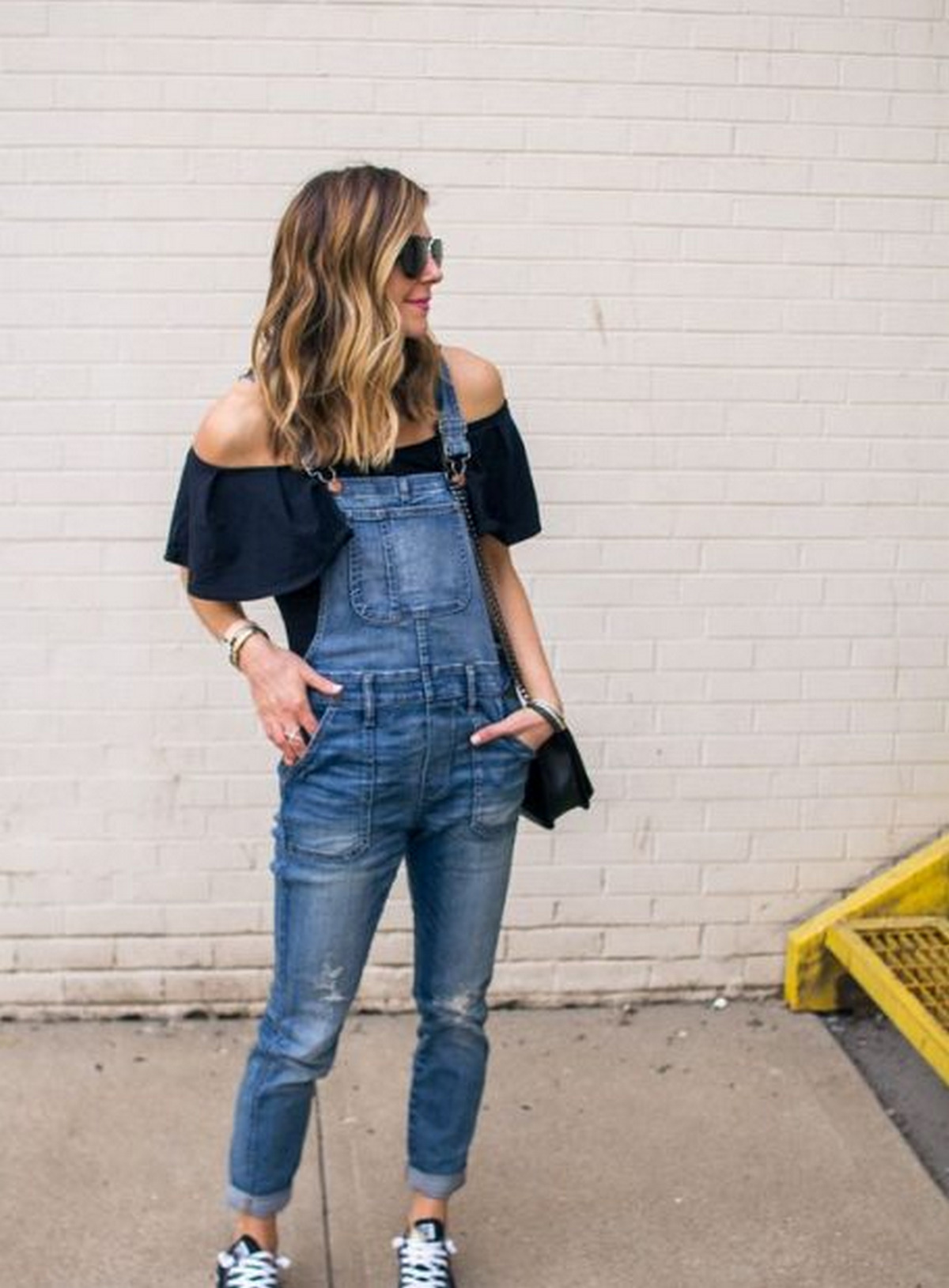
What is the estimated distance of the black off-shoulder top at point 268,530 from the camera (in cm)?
312

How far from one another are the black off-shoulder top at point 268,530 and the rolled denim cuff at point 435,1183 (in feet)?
3.42

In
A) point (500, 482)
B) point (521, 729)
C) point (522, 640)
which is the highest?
point (500, 482)

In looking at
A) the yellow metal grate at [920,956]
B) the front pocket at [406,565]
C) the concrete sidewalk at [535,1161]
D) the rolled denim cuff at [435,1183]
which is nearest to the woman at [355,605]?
the front pocket at [406,565]

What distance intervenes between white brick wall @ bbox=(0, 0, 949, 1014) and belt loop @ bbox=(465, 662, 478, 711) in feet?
4.78

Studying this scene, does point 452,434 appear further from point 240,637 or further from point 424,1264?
point 424,1264

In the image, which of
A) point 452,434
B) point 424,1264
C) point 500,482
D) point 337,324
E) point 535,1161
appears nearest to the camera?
point 337,324

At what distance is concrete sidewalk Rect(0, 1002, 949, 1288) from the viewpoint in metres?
3.65

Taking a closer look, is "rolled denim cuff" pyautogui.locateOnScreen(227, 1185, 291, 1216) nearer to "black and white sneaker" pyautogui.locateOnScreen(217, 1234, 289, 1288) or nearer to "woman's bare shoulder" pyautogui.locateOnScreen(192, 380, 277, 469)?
"black and white sneaker" pyautogui.locateOnScreen(217, 1234, 289, 1288)

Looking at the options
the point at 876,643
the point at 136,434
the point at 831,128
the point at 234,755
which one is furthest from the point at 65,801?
the point at 831,128

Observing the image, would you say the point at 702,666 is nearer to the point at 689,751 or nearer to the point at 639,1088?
the point at 689,751

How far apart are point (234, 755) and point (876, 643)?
165 cm

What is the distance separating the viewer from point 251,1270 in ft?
11.2

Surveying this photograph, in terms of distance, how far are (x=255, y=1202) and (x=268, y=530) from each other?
123cm

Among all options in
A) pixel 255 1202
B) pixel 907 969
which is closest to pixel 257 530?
pixel 255 1202
